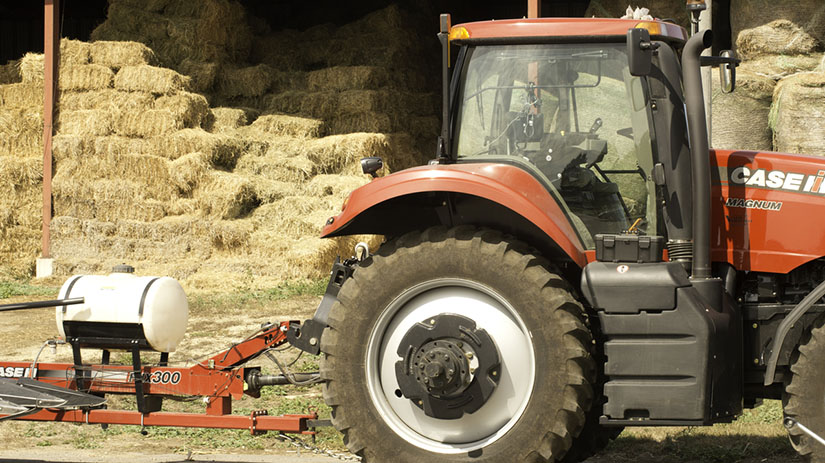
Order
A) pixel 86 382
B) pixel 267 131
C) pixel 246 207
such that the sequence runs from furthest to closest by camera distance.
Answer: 1. pixel 267 131
2. pixel 246 207
3. pixel 86 382

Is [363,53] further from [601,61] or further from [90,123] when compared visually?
[601,61]

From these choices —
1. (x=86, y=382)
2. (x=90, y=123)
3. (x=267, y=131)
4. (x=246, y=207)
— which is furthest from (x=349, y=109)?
(x=86, y=382)

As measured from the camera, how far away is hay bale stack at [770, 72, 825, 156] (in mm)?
10523

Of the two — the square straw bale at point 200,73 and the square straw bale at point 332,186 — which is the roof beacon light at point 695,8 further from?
the square straw bale at point 200,73

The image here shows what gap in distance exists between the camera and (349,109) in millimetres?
14625

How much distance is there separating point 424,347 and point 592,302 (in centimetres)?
76

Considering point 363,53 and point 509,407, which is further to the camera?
point 363,53

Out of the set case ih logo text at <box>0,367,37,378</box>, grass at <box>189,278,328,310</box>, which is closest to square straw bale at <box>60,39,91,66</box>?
grass at <box>189,278,328,310</box>

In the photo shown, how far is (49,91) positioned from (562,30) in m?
10.9

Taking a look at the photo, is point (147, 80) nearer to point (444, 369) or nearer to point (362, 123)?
point (362, 123)

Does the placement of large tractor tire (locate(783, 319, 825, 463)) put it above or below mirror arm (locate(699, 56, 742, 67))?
A: below

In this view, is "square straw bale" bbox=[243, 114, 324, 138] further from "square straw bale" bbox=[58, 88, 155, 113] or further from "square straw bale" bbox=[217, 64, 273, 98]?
"square straw bale" bbox=[58, 88, 155, 113]

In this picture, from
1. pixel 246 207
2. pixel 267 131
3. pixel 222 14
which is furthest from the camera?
pixel 222 14

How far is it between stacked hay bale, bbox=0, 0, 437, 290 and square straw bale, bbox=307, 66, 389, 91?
18mm
